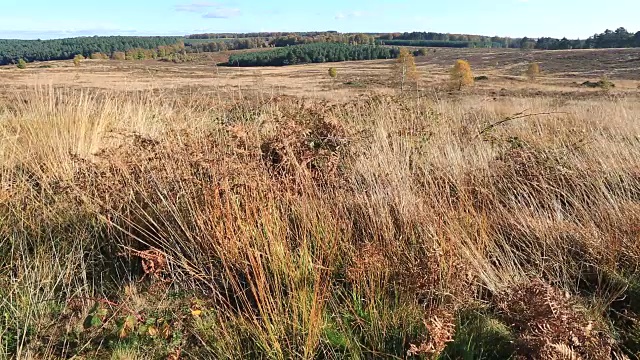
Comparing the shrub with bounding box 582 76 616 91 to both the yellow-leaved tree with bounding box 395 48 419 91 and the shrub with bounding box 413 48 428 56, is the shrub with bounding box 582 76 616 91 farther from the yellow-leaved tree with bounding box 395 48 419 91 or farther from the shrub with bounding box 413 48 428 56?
the shrub with bounding box 413 48 428 56

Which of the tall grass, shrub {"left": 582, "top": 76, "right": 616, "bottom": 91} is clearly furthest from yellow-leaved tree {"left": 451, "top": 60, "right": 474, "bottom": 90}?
the tall grass

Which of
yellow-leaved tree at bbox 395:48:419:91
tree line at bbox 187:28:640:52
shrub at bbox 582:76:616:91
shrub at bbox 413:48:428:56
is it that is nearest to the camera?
→ yellow-leaved tree at bbox 395:48:419:91

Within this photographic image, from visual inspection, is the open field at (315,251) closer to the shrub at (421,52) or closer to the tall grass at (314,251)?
the tall grass at (314,251)

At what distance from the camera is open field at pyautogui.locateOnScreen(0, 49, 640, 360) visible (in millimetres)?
1763

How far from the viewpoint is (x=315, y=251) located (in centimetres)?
217

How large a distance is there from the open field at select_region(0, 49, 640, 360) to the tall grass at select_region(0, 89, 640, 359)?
1 centimetres

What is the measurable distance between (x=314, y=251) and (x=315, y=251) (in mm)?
119

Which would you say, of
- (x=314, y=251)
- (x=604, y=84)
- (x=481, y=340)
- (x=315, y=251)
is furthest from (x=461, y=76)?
(x=481, y=340)

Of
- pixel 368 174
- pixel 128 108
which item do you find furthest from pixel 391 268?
pixel 128 108

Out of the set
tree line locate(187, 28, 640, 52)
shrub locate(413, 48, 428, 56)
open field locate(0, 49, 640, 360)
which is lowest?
open field locate(0, 49, 640, 360)

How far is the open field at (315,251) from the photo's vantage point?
1.76 metres

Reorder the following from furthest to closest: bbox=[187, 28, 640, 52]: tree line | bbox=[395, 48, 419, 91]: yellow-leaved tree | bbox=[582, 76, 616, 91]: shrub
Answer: bbox=[187, 28, 640, 52]: tree line, bbox=[582, 76, 616, 91]: shrub, bbox=[395, 48, 419, 91]: yellow-leaved tree

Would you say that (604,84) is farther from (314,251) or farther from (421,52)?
(421,52)

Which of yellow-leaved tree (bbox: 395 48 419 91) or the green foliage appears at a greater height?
yellow-leaved tree (bbox: 395 48 419 91)
